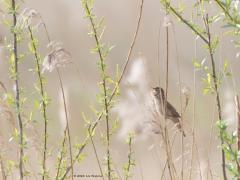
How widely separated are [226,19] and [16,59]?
0.62m

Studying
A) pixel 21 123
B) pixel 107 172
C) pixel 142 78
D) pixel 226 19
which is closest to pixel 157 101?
pixel 142 78

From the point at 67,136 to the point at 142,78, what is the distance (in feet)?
0.87

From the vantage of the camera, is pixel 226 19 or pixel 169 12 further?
pixel 169 12

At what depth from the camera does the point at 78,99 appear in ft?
6.68

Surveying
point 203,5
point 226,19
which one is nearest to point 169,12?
point 203,5

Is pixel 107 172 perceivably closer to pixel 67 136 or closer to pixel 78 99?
pixel 67 136

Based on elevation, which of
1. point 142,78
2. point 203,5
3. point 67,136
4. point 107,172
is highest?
point 203,5

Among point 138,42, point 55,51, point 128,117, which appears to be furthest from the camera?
point 138,42

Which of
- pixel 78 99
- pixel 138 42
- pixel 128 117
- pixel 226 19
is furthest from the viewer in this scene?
pixel 78 99

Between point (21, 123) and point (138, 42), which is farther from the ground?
point (138, 42)

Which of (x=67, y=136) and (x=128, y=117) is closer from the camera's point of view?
(x=128, y=117)

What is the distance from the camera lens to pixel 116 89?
1.46 m

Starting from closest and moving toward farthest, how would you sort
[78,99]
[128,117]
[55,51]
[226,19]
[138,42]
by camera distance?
[226,19] → [55,51] → [128,117] → [138,42] → [78,99]

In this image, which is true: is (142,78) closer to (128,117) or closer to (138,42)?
(128,117)
